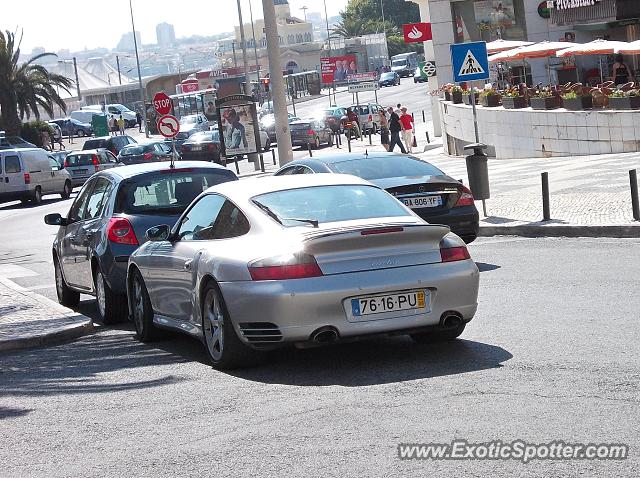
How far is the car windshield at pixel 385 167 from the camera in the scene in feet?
52.8

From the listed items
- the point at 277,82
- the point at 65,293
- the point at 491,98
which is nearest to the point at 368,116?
the point at 491,98

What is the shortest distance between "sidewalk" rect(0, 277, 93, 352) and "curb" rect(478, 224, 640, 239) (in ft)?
21.7

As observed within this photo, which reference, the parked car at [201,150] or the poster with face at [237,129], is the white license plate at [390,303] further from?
the parked car at [201,150]

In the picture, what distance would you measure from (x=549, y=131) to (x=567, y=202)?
49.4 ft

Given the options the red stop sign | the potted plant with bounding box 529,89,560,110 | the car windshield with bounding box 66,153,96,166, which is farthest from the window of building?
the potted plant with bounding box 529,89,560,110

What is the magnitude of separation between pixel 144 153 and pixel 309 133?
1512cm

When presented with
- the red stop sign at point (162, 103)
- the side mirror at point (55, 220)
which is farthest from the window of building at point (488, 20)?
the side mirror at point (55, 220)

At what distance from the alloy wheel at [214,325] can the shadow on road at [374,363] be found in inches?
11.0

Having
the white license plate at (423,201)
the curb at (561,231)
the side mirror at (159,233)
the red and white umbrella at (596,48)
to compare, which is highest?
the red and white umbrella at (596,48)

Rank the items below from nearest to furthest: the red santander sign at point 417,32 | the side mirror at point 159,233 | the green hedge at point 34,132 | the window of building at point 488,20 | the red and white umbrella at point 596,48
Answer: the side mirror at point 159,233
the red and white umbrella at point 596,48
the window of building at point 488,20
the red santander sign at point 417,32
the green hedge at point 34,132

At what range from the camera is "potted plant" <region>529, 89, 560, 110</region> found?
3634cm

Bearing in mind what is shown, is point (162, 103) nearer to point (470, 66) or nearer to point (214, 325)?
point (470, 66)

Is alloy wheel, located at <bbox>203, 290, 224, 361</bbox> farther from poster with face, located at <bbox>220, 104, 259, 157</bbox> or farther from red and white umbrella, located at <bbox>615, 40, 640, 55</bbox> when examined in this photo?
poster with face, located at <bbox>220, 104, 259, 157</bbox>

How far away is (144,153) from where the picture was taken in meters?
52.2
